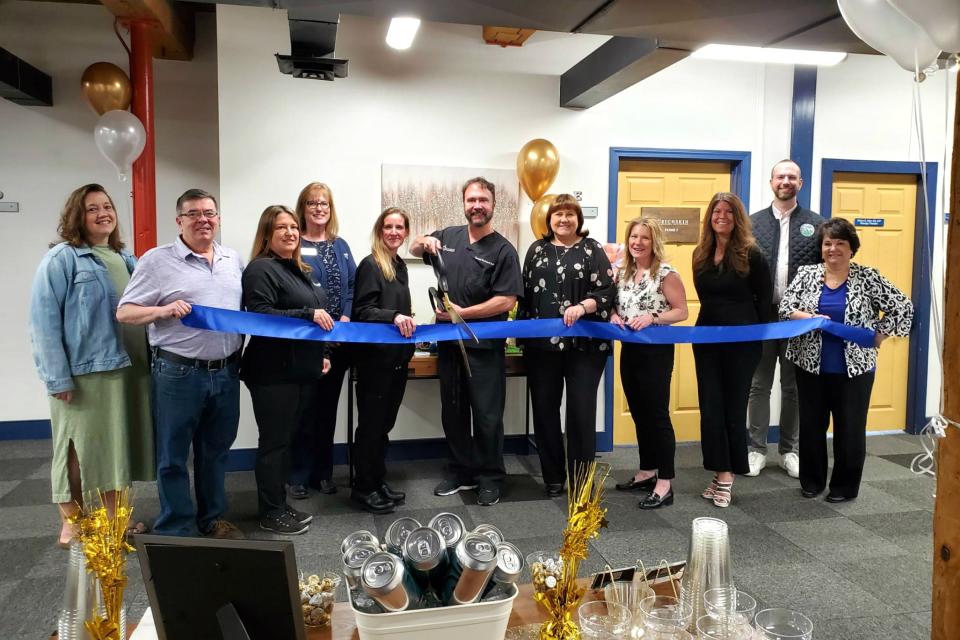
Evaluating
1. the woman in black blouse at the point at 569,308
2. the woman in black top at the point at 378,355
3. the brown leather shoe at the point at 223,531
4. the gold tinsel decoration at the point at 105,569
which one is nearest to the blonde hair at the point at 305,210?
the woman in black top at the point at 378,355

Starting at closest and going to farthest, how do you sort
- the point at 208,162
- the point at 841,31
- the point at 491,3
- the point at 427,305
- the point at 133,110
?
the point at 491,3, the point at 841,31, the point at 133,110, the point at 427,305, the point at 208,162

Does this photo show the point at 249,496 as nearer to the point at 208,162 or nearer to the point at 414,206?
the point at 414,206

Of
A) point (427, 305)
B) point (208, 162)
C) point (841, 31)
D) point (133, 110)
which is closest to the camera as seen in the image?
point (841, 31)

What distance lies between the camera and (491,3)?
296 cm

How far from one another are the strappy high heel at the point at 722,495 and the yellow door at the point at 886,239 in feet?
8.37

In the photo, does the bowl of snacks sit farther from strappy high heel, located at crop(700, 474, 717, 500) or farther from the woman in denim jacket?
strappy high heel, located at crop(700, 474, 717, 500)

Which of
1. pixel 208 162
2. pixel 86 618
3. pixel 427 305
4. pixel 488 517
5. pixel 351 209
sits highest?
pixel 208 162

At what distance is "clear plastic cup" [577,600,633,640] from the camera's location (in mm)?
1246

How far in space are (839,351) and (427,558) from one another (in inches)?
133

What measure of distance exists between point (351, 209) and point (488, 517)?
2.25 m

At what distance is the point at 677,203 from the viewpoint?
5273 mm

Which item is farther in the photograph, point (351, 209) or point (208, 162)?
point (208, 162)

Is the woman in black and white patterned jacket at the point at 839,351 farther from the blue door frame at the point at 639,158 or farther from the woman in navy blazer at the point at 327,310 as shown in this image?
the woman in navy blazer at the point at 327,310

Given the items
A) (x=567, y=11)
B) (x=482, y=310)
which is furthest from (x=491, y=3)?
(x=482, y=310)
